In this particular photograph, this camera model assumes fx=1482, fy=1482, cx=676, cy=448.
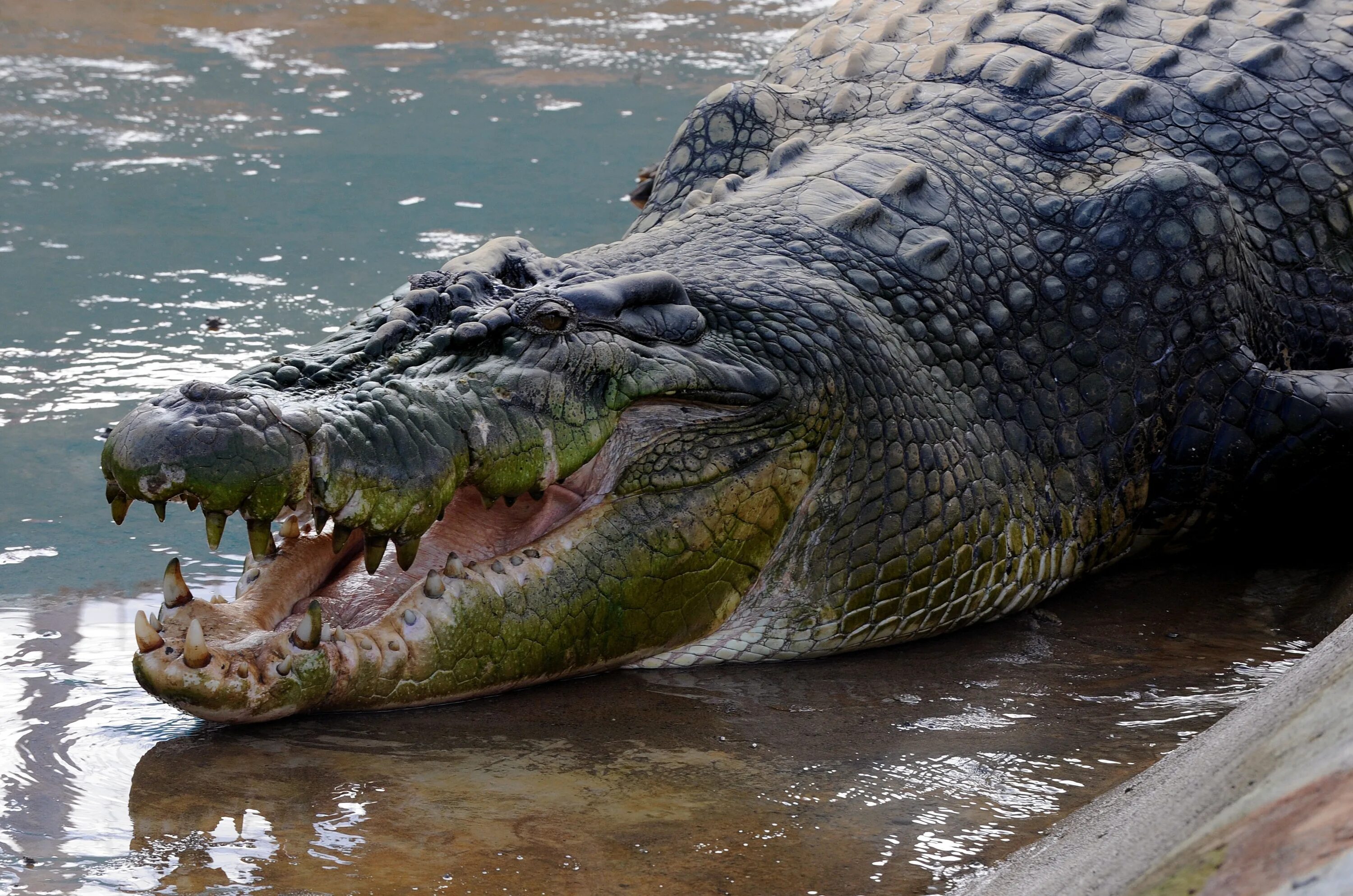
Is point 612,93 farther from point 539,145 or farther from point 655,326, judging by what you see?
point 655,326

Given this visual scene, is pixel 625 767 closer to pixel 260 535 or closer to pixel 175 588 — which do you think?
pixel 260 535

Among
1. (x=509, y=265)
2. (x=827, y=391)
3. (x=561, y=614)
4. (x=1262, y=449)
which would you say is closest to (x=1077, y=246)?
(x=1262, y=449)

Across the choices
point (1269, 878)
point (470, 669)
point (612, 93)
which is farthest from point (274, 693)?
point (612, 93)

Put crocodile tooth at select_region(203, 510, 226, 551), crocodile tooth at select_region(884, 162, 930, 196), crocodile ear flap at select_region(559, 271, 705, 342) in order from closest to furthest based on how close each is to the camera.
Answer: crocodile tooth at select_region(203, 510, 226, 551)
crocodile ear flap at select_region(559, 271, 705, 342)
crocodile tooth at select_region(884, 162, 930, 196)

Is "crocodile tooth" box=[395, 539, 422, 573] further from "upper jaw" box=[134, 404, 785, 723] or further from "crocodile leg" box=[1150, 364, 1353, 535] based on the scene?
"crocodile leg" box=[1150, 364, 1353, 535]

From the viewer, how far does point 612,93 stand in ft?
28.6

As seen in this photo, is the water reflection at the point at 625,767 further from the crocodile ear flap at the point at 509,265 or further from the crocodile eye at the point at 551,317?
the crocodile ear flap at the point at 509,265

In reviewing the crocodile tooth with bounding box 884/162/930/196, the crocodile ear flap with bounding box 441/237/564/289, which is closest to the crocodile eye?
the crocodile ear flap with bounding box 441/237/564/289

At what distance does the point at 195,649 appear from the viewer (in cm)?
266

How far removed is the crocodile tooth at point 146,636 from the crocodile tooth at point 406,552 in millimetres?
453

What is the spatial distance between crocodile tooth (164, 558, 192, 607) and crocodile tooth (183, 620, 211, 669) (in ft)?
0.36

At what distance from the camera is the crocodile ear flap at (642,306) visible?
3.08m

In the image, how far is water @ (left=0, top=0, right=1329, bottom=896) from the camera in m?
2.37

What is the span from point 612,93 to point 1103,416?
5491 millimetres
